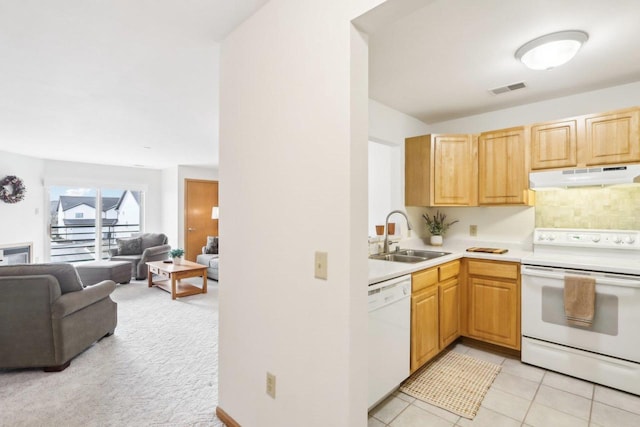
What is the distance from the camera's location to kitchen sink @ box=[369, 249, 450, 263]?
9.73 ft

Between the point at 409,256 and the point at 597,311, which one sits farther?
the point at 409,256

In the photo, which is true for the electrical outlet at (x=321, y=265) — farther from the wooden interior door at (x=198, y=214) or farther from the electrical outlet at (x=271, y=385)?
the wooden interior door at (x=198, y=214)

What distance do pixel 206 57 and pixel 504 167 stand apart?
9.62ft

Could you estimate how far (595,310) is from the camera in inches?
92.4

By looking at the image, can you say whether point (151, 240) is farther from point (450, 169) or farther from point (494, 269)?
point (494, 269)

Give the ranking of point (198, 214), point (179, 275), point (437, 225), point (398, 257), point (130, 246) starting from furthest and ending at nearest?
point (198, 214) < point (130, 246) < point (179, 275) < point (437, 225) < point (398, 257)

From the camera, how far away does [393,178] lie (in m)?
3.54

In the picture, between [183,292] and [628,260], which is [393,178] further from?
[183,292]

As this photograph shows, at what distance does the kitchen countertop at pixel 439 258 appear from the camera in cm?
207

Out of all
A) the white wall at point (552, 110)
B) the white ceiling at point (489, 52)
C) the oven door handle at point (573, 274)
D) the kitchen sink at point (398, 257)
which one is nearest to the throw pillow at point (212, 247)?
the kitchen sink at point (398, 257)

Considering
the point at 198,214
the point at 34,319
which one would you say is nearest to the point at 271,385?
the point at 34,319

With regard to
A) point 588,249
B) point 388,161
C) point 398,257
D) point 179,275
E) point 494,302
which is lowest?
point 179,275

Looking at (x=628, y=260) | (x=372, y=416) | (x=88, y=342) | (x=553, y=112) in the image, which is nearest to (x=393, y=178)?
(x=553, y=112)

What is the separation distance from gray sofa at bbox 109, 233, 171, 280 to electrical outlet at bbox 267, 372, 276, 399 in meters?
5.17
